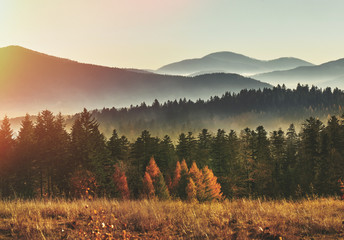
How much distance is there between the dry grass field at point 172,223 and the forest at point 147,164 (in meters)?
41.6

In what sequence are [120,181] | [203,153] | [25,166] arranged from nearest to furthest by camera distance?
[25,166] → [120,181] → [203,153]

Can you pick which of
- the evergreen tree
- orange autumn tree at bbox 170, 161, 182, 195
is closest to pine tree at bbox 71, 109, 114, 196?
orange autumn tree at bbox 170, 161, 182, 195

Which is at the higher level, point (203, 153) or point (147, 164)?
point (203, 153)

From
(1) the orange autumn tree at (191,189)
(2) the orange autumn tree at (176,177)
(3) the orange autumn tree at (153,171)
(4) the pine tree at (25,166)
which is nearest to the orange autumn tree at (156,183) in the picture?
(3) the orange autumn tree at (153,171)

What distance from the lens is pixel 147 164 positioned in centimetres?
7094

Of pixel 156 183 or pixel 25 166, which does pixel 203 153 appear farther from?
pixel 25 166

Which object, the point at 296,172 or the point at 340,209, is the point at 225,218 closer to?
the point at 340,209

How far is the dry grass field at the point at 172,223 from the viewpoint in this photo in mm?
7805

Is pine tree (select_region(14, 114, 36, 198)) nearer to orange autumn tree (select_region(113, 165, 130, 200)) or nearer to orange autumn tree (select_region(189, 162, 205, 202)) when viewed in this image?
orange autumn tree (select_region(113, 165, 130, 200))

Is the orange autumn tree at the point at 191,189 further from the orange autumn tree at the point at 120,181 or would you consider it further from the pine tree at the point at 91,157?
the pine tree at the point at 91,157

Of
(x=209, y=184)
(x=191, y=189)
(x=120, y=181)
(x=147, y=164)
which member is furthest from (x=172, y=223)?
(x=147, y=164)

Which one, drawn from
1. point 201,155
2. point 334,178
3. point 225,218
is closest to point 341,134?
point 334,178

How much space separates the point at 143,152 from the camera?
71125 mm

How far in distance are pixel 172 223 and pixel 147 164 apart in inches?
2478
